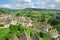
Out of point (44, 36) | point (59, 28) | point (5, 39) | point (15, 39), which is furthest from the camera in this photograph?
point (59, 28)

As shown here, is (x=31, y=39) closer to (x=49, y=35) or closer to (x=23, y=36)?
(x=23, y=36)

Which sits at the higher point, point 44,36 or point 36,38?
point 36,38

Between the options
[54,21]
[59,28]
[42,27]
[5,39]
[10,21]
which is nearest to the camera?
[5,39]

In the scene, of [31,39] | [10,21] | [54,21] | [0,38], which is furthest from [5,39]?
[54,21]

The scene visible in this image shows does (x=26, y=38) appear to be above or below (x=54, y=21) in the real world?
above

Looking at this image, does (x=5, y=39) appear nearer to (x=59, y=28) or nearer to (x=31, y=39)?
(x=31, y=39)

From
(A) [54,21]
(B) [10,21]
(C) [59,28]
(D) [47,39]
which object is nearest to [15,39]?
(D) [47,39]

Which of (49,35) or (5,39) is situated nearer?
(5,39)

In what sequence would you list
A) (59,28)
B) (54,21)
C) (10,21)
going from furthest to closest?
(54,21)
(10,21)
(59,28)

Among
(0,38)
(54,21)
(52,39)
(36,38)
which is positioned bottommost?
(54,21)

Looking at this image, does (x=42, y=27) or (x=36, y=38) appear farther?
(x=42, y=27)
